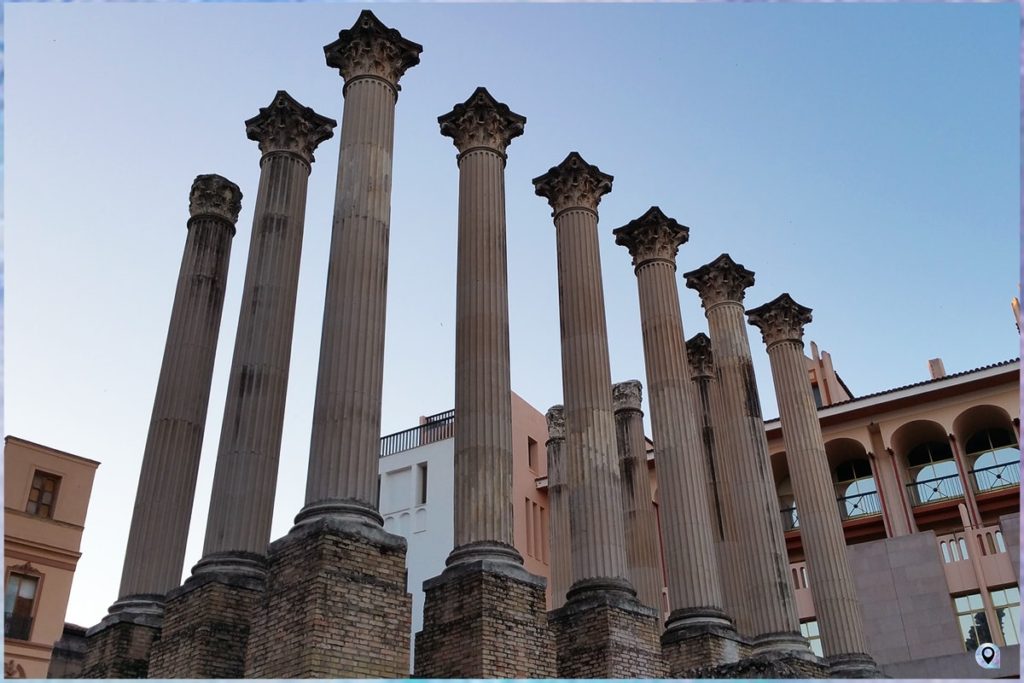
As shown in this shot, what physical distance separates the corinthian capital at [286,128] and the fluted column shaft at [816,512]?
604 inches

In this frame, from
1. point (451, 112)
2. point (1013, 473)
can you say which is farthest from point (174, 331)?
point (1013, 473)

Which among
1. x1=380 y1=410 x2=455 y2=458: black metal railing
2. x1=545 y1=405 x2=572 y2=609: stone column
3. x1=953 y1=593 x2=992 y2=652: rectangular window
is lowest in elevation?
x1=953 y1=593 x2=992 y2=652: rectangular window

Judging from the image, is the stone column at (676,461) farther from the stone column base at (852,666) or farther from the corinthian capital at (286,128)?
the corinthian capital at (286,128)

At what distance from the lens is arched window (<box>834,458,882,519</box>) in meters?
41.5

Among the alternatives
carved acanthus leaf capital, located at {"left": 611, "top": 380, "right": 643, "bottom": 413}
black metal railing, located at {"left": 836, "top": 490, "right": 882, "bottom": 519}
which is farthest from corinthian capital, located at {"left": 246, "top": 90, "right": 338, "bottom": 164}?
black metal railing, located at {"left": 836, "top": 490, "right": 882, "bottom": 519}

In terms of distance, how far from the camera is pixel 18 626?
3203 centimetres

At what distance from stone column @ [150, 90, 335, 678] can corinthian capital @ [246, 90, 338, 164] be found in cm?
2

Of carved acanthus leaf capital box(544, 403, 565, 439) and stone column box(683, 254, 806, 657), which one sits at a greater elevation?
carved acanthus leaf capital box(544, 403, 565, 439)

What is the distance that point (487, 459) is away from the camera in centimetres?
1916

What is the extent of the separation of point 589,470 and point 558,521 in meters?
11.4

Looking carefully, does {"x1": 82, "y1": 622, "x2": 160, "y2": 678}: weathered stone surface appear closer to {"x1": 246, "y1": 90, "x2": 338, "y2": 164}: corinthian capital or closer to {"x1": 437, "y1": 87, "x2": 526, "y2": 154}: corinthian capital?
{"x1": 246, "y1": 90, "x2": 338, "y2": 164}: corinthian capital

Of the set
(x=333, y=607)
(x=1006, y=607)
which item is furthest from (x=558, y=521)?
(x=333, y=607)

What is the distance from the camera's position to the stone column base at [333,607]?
48.3 ft

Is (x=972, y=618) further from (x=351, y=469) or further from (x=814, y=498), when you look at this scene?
(x=351, y=469)
